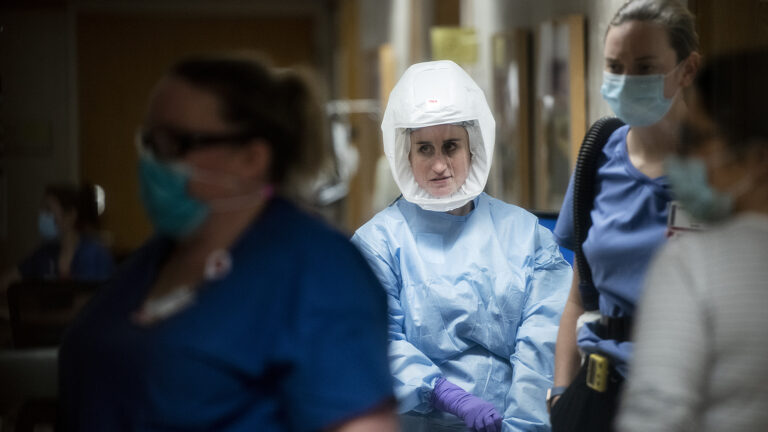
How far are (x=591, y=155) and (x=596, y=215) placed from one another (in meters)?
0.10

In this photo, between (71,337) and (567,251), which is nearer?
(71,337)

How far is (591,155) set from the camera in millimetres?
1460

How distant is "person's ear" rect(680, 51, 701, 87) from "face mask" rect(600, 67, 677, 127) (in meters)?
0.02

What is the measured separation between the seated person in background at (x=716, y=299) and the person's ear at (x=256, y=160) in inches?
19.9

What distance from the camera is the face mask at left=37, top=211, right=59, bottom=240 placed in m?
1.62

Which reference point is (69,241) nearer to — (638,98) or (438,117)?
(438,117)

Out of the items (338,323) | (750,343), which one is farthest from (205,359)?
(750,343)

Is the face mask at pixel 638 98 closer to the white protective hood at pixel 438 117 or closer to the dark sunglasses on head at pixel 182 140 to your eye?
the white protective hood at pixel 438 117

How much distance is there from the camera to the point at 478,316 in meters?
1.63

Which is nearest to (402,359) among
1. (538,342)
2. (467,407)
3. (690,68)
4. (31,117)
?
(467,407)

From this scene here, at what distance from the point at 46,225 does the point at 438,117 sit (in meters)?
0.78

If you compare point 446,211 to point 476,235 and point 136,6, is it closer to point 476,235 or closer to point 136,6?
point 476,235

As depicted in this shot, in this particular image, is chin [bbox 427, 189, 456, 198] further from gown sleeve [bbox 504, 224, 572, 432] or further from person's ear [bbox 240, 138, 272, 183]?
person's ear [bbox 240, 138, 272, 183]

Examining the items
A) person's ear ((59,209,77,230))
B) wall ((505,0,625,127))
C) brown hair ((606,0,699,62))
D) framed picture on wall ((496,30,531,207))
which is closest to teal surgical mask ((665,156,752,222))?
brown hair ((606,0,699,62))
